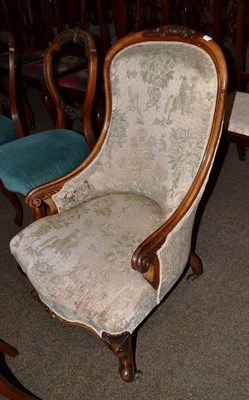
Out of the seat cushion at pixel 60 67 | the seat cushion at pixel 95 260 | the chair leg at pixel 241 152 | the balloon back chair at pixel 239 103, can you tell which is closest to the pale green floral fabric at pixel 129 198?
the seat cushion at pixel 95 260

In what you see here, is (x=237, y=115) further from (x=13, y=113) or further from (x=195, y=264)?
(x=13, y=113)

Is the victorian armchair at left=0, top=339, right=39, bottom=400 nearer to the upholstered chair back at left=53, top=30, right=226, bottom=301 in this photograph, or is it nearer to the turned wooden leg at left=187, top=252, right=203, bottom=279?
the upholstered chair back at left=53, top=30, right=226, bottom=301

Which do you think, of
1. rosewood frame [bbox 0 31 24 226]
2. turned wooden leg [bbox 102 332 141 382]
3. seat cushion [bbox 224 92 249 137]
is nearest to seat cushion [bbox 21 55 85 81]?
rosewood frame [bbox 0 31 24 226]

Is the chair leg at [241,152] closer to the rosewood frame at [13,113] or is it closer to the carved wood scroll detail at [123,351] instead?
the rosewood frame at [13,113]

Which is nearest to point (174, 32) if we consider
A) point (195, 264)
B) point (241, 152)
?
point (195, 264)

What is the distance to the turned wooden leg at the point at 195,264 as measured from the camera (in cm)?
147

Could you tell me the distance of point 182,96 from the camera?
3.50ft

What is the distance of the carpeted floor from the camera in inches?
46.4

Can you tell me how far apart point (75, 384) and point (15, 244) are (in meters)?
0.46

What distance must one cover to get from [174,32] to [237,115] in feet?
2.08

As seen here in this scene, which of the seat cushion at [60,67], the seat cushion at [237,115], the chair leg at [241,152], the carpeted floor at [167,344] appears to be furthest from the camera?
the seat cushion at [60,67]

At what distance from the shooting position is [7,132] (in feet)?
6.14

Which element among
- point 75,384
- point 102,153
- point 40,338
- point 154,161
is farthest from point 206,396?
point 102,153

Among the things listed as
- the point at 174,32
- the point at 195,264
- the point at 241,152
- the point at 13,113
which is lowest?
the point at 195,264
